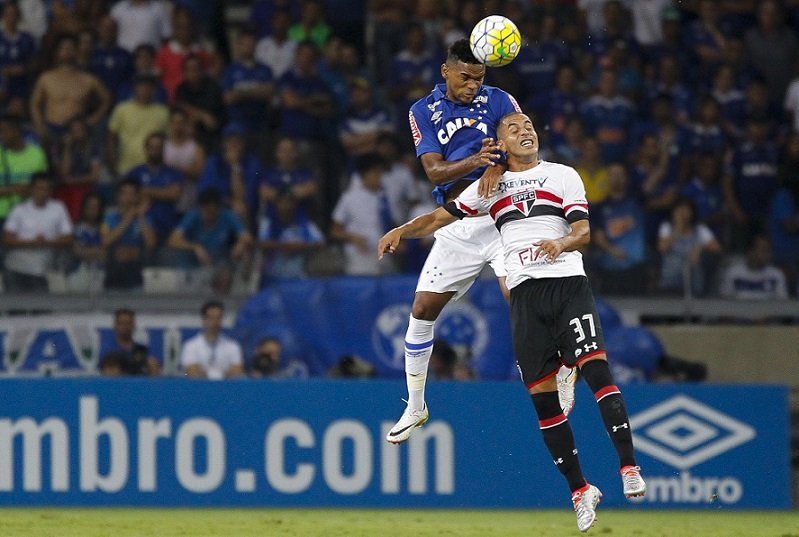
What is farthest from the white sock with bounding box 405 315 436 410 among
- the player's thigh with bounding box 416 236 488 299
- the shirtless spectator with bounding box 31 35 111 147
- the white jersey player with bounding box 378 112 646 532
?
the shirtless spectator with bounding box 31 35 111 147

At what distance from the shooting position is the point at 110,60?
1825 cm

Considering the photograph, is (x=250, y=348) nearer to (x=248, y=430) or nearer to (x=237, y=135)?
(x=248, y=430)

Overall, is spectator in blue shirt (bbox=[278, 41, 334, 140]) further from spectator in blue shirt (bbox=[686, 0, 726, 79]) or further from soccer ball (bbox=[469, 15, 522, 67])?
soccer ball (bbox=[469, 15, 522, 67])

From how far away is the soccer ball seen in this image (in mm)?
10750

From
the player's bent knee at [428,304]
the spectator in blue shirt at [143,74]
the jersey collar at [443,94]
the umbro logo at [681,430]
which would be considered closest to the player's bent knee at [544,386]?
the player's bent knee at [428,304]

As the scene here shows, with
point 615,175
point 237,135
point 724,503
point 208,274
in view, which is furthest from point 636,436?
point 237,135

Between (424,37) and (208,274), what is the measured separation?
456cm

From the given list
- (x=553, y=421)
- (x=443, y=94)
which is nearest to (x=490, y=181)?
(x=443, y=94)

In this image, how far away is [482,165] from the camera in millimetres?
10711

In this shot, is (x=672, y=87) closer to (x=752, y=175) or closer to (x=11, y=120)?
(x=752, y=175)

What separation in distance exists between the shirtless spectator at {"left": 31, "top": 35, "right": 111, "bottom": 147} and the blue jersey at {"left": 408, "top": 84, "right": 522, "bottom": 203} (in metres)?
7.37

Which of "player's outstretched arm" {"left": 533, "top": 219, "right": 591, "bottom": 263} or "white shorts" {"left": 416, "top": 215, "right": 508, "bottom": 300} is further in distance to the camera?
"white shorts" {"left": 416, "top": 215, "right": 508, "bottom": 300}

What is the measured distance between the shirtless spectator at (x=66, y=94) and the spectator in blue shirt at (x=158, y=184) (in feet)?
3.42

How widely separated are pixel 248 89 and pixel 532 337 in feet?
27.4
